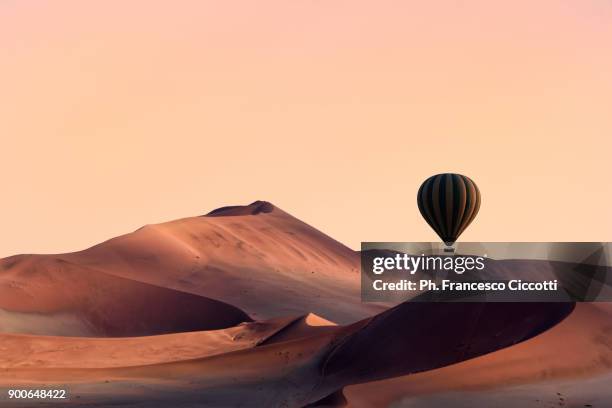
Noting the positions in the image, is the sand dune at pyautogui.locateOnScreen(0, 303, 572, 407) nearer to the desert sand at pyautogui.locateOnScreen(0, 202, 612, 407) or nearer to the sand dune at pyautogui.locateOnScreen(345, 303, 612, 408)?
the desert sand at pyautogui.locateOnScreen(0, 202, 612, 407)

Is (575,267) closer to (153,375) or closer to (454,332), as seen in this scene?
(454,332)

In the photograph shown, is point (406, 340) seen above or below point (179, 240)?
below

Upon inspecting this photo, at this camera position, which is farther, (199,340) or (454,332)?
(199,340)

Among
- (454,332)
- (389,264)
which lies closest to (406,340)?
(454,332)

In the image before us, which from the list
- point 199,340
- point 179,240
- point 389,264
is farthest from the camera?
point 389,264

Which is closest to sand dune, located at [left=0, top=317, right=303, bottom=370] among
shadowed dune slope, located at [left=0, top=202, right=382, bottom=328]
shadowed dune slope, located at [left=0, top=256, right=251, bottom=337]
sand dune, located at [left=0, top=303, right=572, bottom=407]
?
sand dune, located at [left=0, top=303, right=572, bottom=407]

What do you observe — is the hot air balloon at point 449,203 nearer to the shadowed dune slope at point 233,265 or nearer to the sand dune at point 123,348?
the sand dune at point 123,348

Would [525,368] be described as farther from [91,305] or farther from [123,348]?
[91,305]
